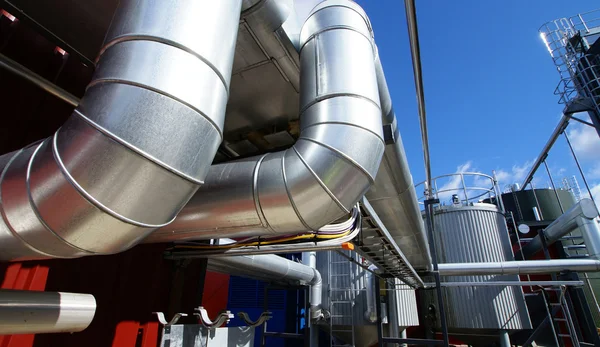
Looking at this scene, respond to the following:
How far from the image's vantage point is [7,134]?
2.18 meters

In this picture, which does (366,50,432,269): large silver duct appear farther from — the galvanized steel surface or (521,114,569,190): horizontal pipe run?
(521,114,569,190): horizontal pipe run

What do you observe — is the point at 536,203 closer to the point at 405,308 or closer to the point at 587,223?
the point at 587,223

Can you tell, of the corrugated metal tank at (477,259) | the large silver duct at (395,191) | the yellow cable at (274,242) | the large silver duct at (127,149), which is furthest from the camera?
the corrugated metal tank at (477,259)

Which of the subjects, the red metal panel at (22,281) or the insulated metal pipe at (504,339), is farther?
the insulated metal pipe at (504,339)

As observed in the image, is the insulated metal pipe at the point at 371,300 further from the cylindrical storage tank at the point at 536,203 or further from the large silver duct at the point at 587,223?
the cylindrical storage tank at the point at 536,203

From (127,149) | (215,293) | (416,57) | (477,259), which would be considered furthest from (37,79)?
(477,259)

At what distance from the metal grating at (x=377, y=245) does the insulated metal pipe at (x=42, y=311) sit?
202 centimetres

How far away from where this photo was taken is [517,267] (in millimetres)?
6609

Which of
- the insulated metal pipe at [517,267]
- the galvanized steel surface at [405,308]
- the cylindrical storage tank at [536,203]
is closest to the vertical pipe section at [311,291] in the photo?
the galvanized steel surface at [405,308]

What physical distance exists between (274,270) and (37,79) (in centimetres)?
455

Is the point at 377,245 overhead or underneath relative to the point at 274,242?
overhead

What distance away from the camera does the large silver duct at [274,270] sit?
492 centimetres

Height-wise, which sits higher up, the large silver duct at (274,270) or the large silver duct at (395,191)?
the large silver duct at (395,191)

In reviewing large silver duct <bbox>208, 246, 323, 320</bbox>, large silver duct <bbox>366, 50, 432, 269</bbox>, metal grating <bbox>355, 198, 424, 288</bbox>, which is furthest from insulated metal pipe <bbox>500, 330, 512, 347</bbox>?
large silver duct <bbox>366, 50, 432, 269</bbox>
